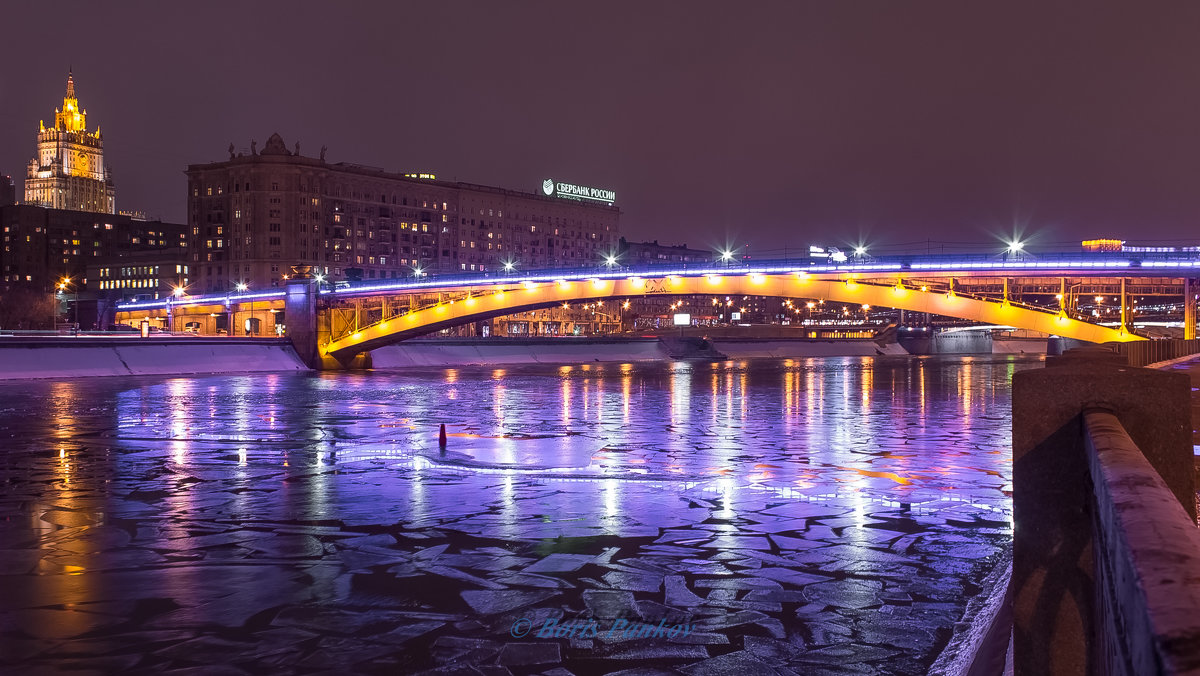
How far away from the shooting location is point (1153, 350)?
4431cm

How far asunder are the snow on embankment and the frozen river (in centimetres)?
4459

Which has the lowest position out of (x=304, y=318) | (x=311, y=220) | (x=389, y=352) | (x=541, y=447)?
(x=541, y=447)

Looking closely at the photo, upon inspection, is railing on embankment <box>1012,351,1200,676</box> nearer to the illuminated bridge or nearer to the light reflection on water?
the light reflection on water

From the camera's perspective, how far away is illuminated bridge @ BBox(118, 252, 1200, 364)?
189ft

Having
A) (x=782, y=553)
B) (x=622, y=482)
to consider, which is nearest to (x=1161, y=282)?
(x=622, y=482)

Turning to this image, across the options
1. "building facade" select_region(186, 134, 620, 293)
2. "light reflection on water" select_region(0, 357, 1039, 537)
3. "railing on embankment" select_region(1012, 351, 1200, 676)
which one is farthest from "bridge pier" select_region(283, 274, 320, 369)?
"railing on embankment" select_region(1012, 351, 1200, 676)

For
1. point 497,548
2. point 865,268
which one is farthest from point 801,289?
point 497,548

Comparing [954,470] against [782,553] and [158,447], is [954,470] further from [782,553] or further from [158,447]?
[158,447]

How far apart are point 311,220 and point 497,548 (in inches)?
6549

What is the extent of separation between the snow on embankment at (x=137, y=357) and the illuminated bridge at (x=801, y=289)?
3480mm

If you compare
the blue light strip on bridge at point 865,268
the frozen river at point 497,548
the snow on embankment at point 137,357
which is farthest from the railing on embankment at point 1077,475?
the snow on embankment at point 137,357

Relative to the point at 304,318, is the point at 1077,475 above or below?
below

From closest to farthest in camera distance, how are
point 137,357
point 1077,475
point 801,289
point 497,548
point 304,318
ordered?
point 1077,475 < point 497,548 < point 801,289 < point 137,357 < point 304,318

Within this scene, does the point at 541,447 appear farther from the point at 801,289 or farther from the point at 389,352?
the point at 389,352
